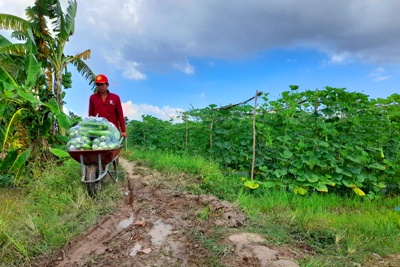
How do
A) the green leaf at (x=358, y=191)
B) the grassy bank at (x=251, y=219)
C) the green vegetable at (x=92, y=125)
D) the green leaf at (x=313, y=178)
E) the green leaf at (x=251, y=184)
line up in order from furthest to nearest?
the green leaf at (x=358, y=191) < the green leaf at (x=313, y=178) < the green leaf at (x=251, y=184) < the green vegetable at (x=92, y=125) < the grassy bank at (x=251, y=219)

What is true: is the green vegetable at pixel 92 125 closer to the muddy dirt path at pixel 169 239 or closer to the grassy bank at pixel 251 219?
the grassy bank at pixel 251 219

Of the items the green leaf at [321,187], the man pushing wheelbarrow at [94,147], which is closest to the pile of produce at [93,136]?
the man pushing wheelbarrow at [94,147]

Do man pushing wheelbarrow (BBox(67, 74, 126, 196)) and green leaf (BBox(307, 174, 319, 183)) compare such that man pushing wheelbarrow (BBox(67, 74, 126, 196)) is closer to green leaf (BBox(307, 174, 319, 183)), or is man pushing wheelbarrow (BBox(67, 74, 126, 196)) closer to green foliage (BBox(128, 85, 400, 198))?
green foliage (BBox(128, 85, 400, 198))

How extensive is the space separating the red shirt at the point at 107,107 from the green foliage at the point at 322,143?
278 cm

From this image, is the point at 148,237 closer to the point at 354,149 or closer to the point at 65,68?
the point at 354,149

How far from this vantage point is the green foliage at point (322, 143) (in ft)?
23.3

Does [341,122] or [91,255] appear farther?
[341,122]

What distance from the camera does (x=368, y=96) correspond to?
23.5 ft

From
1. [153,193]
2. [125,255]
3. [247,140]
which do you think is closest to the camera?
[125,255]

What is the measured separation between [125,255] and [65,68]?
10.4 metres

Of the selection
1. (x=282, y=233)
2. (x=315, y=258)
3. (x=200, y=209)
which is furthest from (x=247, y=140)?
(x=315, y=258)

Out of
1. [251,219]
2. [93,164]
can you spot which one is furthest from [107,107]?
[251,219]

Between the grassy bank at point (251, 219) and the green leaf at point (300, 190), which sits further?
the green leaf at point (300, 190)

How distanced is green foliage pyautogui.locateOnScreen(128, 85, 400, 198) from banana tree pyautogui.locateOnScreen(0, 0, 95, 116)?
22.9ft
